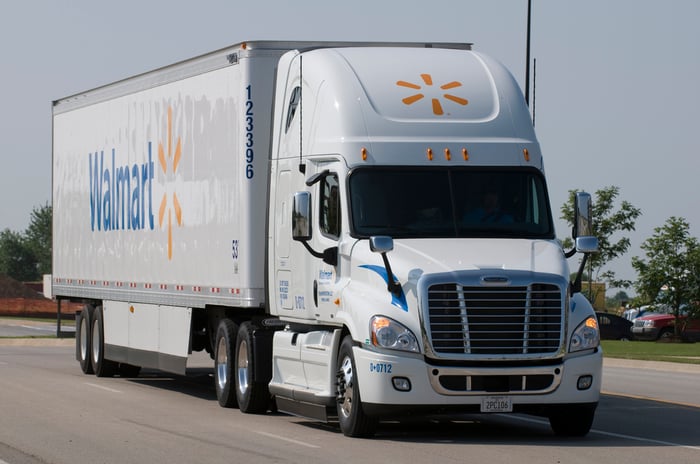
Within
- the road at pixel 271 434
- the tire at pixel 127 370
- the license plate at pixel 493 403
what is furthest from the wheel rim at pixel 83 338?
the license plate at pixel 493 403

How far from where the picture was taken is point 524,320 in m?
15.1

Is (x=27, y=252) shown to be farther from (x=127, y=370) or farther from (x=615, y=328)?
(x=127, y=370)

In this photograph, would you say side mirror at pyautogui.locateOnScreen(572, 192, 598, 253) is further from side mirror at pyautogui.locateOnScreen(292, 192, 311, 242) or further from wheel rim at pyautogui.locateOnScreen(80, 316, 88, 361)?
wheel rim at pyautogui.locateOnScreen(80, 316, 88, 361)

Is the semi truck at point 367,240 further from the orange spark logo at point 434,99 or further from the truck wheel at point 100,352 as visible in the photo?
the truck wheel at point 100,352

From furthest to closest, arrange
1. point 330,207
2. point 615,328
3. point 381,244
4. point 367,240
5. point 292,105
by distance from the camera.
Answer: point 615,328, point 292,105, point 330,207, point 367,240, point 381,244

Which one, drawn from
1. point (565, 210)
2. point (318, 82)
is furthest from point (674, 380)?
point (565, 210)

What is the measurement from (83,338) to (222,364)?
820 centimetres

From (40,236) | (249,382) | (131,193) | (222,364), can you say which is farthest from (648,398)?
(40,236)

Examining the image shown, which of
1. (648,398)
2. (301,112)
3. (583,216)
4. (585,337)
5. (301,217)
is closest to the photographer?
(585,337)

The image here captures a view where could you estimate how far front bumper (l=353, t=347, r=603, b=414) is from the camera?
1489 cm

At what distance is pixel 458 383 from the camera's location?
49.1 ft

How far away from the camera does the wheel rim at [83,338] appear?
27.6 m

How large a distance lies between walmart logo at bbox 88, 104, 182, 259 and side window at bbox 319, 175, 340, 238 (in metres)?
5.55

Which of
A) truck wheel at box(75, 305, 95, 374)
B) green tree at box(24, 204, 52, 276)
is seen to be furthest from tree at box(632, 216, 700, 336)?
green tree at box(24, 204, 52, 276)
